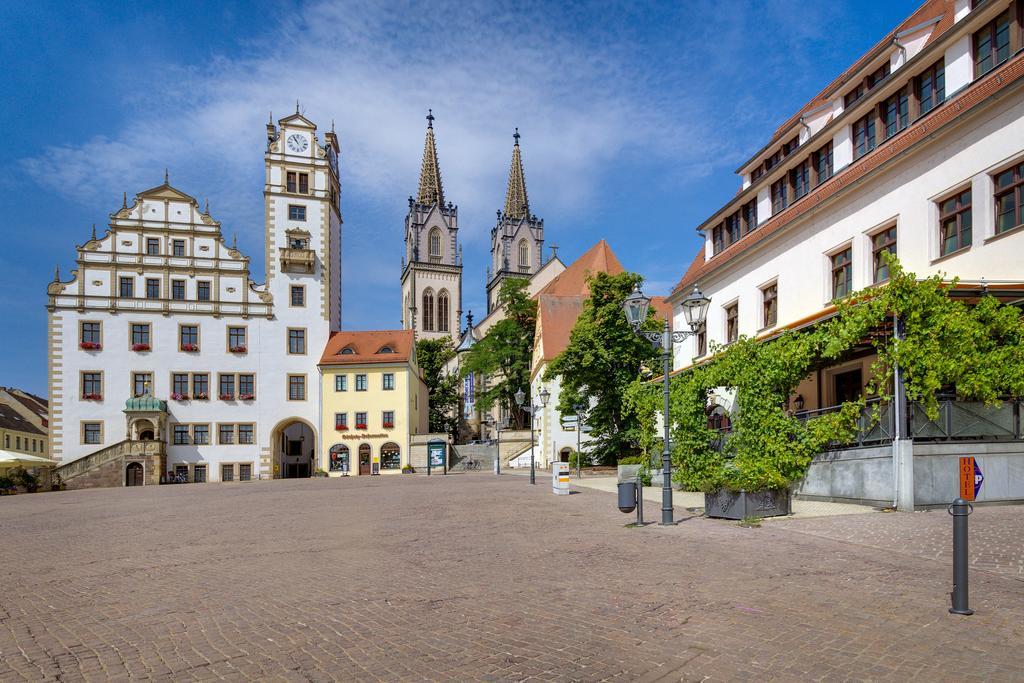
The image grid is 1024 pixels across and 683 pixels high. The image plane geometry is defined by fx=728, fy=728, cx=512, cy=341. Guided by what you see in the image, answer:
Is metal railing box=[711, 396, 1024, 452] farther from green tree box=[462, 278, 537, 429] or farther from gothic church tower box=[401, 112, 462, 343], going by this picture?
gothic church tower box=[401, 112, 462, 343]

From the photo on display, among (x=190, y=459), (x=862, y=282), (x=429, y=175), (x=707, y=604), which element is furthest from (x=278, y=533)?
(x=429, y=175)

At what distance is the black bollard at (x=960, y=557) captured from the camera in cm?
589

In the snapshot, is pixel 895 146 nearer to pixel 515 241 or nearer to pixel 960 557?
pixel 960 557

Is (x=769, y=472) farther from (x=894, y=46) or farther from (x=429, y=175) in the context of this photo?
(x=429, y=175)

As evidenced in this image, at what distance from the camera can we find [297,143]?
51000 millimetres

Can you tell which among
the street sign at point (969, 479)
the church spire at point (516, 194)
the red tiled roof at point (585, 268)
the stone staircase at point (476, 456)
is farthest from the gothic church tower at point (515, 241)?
the street sign at point (969, 479)

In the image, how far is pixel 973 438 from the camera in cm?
1441

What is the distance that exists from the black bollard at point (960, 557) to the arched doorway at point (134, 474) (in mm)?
44396

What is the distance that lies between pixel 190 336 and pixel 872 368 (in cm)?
4267

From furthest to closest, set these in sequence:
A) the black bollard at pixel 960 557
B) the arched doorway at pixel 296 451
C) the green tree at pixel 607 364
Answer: the arched doorway at pixel 296 451, the green tree at pixel 607 364, the black bollard at pixel 960 557

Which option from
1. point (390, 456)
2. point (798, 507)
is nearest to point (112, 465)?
point (390, 456)

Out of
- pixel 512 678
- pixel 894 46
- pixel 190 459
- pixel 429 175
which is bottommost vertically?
pixel 190 459

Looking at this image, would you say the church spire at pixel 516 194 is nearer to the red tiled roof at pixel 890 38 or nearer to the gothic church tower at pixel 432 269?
the gothic church tower at pixel 432 269

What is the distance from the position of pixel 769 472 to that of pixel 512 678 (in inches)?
387
